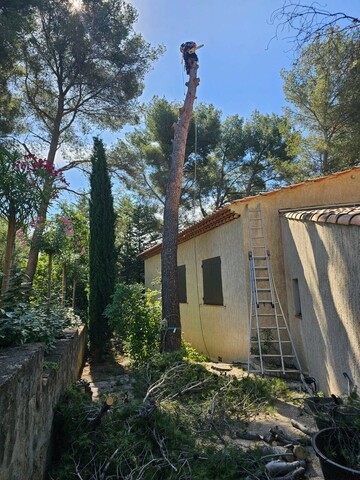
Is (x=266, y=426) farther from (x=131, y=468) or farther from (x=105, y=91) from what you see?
(x=105, y=91)

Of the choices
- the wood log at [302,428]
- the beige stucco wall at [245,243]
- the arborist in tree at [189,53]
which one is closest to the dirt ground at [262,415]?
the wood log at [302,428]

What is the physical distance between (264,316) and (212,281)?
218cm

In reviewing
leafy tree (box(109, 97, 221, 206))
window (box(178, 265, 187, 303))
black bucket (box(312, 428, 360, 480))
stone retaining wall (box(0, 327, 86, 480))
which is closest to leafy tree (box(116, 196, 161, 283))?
leafy tree (box(109, 97, 221, 206))

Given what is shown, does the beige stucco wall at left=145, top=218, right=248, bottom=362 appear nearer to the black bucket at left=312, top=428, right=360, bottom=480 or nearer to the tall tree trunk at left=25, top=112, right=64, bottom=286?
the tall tree trunk at left=25, top=112, right=64, bottom=286

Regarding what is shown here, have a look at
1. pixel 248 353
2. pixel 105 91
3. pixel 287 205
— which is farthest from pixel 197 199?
pixel 248 353

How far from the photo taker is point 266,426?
14.0ft

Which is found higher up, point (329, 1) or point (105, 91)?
point (105, 91)

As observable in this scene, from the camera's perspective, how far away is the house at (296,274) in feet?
13.9

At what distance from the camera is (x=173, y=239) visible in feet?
27.9

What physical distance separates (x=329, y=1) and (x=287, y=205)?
456cm

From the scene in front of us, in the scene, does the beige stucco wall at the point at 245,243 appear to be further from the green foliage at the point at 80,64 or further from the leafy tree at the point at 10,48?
the leafy tree at the point at 10,48

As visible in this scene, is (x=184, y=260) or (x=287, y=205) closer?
(x=287, y=205)

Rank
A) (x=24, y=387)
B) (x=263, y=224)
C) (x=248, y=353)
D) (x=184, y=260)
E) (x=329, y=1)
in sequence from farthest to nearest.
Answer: (x=184, y=260), (x=263, y=224), (x=248, y=353), (x=329, y=1), (x=24, y=387)

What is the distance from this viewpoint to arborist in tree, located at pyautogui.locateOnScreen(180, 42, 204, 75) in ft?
30.9
